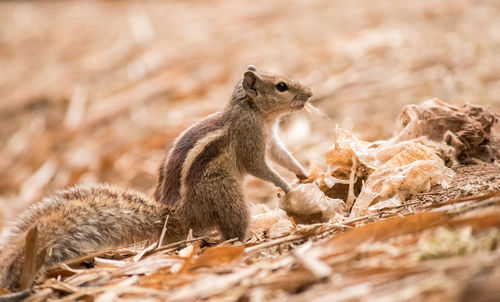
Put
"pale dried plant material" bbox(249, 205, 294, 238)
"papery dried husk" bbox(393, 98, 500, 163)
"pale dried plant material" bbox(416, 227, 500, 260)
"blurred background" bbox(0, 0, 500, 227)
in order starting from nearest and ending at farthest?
"pale dried plant material" bbox(416, 227, 500, 260) < "pale dried plant material" bbox(249, 205, 294, 238) < "papery dried husk" bbox(393, 98, 500, 163) < "blurred background" bbox(0, 0, 500, 227)

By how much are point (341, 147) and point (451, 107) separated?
85cm

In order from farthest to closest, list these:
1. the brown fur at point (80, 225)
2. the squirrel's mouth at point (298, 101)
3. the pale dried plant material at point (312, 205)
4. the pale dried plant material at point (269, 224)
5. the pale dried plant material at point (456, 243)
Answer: the squirrel's mouth at point (298, 101) < the pale dried plant material at point (312, 205) < the pale dried plant material at point (269, 224) < the brown fur at point (80, 225) < the pale dried plant material at point (456, 243)

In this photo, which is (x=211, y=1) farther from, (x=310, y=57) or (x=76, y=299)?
(x=76, y=299)

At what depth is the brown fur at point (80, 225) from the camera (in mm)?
2596

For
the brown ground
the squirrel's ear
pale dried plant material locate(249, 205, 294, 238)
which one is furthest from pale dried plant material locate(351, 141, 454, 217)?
the brown ground

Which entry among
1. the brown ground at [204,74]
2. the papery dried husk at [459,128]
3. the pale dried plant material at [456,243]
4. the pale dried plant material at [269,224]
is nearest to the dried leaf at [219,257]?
the pale dried plant material at [269,224]

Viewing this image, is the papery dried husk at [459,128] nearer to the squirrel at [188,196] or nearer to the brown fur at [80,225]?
the squirrel at [188,196]

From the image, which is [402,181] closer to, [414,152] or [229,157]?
[414,152]

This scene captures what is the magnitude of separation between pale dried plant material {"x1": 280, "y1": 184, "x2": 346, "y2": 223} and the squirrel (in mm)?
243

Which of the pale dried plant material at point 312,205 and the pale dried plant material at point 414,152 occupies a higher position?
the pale dried plant material at point 414,152

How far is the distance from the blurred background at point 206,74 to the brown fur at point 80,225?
2.00 meters

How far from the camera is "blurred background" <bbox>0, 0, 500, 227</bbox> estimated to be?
6703mm

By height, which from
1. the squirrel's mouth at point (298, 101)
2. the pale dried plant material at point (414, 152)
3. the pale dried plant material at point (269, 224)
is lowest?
the pale dried plant material at point (269, 224)

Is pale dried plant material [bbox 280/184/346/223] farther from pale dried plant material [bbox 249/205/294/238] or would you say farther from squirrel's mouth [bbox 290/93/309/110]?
squirrel's mouth [bbox 290/93/309/110]
